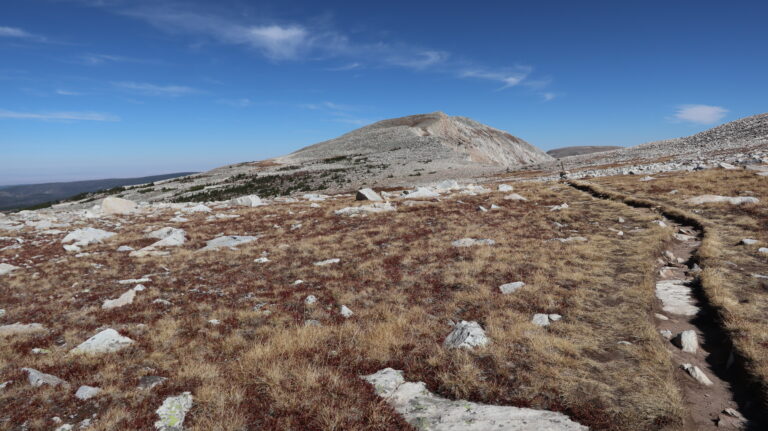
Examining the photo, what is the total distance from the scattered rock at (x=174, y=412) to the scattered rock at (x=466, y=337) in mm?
4580

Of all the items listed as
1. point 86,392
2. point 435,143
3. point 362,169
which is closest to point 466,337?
point 86,392

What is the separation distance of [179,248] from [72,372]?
37.4 ft

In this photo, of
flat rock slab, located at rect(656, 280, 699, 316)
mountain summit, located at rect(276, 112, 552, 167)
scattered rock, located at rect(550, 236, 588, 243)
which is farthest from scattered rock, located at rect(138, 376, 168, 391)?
mountain summit, located at rect(276, 112, 552, 167)

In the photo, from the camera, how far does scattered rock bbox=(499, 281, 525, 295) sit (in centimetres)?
963

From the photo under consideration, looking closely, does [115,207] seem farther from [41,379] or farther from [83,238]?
[41,379]

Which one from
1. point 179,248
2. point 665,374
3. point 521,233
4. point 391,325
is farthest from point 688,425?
point 179,248

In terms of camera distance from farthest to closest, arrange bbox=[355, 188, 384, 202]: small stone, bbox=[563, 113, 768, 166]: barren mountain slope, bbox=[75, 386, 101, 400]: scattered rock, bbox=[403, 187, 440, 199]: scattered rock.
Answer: bbox=[563, 113, 768, 166]: barren mountain slope, bbox=[355, 188, 384, 202]: small stone, bbox=[403, 187, 440, 199]: scattered rock, bbox=[75, 386, 101, 400]: scattered rock

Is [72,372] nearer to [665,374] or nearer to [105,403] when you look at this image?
[105,403]

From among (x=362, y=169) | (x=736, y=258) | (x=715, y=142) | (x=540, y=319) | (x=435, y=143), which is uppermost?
(x=435, y=143)

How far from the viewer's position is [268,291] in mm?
10883

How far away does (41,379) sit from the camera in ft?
19.5

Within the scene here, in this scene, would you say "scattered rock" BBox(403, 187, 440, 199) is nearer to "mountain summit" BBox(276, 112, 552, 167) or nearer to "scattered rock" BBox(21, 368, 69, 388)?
"scattered rock" BBox(21, 368, 69, 388)

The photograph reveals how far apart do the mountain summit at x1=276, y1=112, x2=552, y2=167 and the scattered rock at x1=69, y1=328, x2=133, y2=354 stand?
2851 inches

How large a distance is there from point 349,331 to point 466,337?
2.57 m
